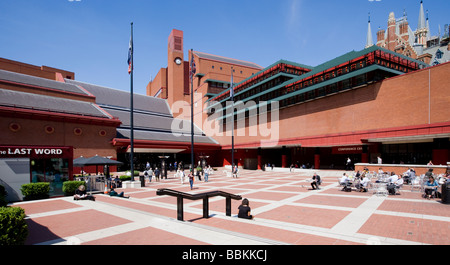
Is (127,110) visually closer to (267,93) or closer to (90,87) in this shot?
(90,87)

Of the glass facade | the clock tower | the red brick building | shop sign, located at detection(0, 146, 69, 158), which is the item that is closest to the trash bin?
the red brick building

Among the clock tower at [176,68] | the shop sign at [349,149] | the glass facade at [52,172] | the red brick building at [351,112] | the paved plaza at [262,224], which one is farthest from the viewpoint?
the clock tower at [176,68]

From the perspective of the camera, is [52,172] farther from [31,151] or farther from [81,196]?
[81,196]

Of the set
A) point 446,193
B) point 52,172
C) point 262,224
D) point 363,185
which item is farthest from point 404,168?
point 52,172

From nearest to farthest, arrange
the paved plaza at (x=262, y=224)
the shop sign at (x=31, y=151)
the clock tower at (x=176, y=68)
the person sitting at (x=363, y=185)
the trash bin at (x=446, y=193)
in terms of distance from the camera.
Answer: the paved plaza at (x=262, y=224)
the trash bin at (x=446, y=193)
the shop sign at (x=31, y=151)
the person sitting at (x=363, y=185)
the clock tower at (x=176, y=68)

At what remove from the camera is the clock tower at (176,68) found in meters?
66.4

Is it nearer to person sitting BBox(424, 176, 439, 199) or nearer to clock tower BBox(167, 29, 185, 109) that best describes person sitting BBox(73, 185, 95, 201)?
person sitting BBox(424, 176, 439, 199)

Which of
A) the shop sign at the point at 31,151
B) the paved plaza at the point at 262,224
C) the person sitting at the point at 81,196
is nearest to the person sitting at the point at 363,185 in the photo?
the paved plaza at the point at 262,224

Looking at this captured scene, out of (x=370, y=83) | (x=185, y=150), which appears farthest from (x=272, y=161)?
(x=370, y=83)

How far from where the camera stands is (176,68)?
221 feet

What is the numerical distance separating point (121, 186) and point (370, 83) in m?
30.0

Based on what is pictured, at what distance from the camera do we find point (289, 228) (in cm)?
801

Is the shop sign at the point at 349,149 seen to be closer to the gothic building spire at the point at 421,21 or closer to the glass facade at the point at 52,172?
the glass facade at the point at 52,172

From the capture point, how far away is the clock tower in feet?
218
